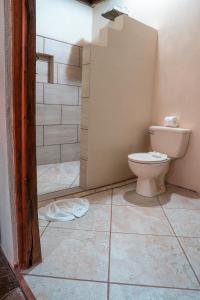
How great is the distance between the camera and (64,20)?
2.99m

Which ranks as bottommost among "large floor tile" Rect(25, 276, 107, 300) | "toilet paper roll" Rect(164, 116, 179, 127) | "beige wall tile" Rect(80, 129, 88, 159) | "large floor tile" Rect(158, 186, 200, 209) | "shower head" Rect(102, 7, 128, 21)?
"large floor tile" Rect(25, 276, 107, 300)

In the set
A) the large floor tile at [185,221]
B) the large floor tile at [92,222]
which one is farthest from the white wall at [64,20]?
the large floor tile at [185,221]

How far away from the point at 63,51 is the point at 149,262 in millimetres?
2816

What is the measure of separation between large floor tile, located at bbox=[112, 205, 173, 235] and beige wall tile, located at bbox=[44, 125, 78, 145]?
159 centimetres

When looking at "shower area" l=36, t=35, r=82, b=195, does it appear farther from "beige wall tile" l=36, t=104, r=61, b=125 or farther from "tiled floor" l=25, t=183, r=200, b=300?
"tiled floor" l=25, t=183, r=200, b=300

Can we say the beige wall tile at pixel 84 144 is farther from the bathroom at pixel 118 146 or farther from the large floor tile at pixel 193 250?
the large floor tile at pixel 193 250

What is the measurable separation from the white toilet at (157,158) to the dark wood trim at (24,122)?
122 cm

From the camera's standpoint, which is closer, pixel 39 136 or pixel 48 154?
pixel 39 136

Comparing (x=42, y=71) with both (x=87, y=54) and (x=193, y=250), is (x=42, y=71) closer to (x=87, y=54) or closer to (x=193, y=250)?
(x=87, y=54)

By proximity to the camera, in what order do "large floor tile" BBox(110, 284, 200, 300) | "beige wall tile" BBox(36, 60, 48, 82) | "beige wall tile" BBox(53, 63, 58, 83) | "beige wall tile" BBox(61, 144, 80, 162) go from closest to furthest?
"large floor tile" BBox(110, 284, 200, 300) → "beige wall tile" BBox(36, 60, 48, 82) → "beige wall tile" BBox(53, 63, 58, 83) → "beige wall tile" BBox(61, 144, 80, 162)

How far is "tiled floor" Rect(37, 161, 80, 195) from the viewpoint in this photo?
2.32 m

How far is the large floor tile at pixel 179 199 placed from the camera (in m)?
2.04

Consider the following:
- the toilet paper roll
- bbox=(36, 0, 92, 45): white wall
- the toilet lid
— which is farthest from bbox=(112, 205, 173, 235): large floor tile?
bbox=(36, 0, 92, 45): white wall

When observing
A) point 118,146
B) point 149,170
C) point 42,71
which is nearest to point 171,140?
point 149,170
